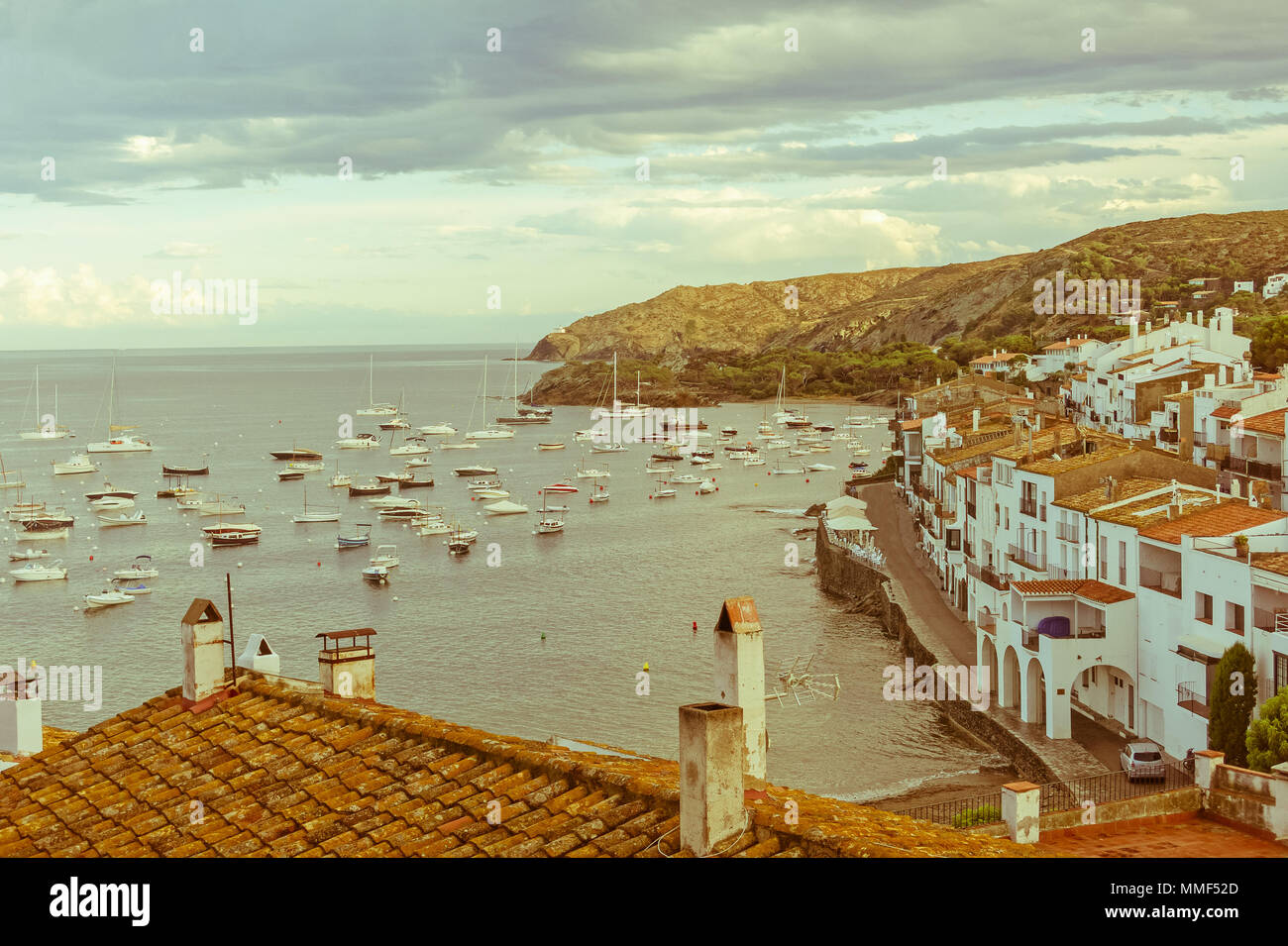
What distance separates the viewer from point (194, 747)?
11555 millimetres

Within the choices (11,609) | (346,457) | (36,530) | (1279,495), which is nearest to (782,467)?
(346,457)

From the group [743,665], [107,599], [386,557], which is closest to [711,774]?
[743,665]

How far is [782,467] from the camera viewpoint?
400 ft

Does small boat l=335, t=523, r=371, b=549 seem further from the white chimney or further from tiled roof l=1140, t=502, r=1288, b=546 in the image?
the white chimney

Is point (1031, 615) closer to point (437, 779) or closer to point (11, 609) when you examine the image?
point (437, 779)

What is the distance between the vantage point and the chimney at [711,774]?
24.6 feet
